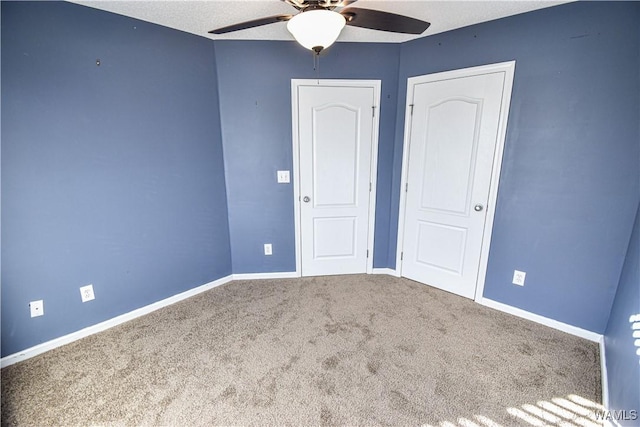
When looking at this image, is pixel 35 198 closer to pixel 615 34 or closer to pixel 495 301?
pixel 495 301

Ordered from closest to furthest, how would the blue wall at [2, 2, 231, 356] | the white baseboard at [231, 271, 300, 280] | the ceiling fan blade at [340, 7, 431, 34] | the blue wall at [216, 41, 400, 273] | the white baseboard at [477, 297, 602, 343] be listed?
the ceiling fan blade at [340, 7, 431, 34], the blue wall at [2, 2, 231, 356], the white baseboard at [477, 297, 602, 343], the blue wall at [216, 41, 400, 273], the white baseboard at [231, 271, 300, 280]

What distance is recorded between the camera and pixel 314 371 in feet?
6.08

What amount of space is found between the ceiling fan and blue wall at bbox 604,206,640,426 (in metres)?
1.80

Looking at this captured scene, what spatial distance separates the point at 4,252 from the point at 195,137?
1.48 metres

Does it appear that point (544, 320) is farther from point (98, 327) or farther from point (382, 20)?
point (98, 327)

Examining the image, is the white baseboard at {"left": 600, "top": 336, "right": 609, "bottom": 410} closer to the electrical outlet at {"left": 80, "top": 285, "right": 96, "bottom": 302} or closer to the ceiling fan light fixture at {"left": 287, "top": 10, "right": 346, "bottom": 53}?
the ceiling fan light fixture at {"left": 287, "top": 10, "right": 346, "bottom": 53}

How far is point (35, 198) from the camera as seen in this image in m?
1.88

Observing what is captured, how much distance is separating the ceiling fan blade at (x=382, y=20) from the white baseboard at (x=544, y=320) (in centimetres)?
225

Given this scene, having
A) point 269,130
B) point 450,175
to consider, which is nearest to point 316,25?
point 269,130

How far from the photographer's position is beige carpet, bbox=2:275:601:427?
1566 millimetres

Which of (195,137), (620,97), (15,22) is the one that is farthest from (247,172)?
(620,97)

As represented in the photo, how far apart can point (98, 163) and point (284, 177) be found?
58.4 inches

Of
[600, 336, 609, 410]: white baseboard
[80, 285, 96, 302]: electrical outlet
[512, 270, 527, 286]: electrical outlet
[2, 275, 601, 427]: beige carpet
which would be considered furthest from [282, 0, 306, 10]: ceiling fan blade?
[600, 336, 609, 410]: white baseboard

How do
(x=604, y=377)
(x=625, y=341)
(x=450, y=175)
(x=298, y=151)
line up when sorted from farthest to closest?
(x=298, y=151), (x=450, y=175), (x=604, y=377), (x=625, y=341)
